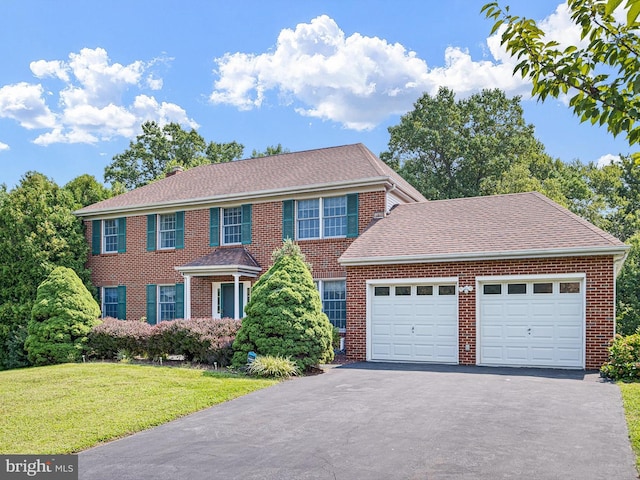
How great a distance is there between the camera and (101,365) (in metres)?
14.8

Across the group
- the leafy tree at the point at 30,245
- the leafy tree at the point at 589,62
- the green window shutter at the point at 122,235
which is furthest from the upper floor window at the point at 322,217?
the leafy tree at the point at 589,62

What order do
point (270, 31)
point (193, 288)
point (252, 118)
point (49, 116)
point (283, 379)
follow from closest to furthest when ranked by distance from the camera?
point (283, 379)
point (270, 31)
point (193, 288)
point (252, 118)
point (49, 116)

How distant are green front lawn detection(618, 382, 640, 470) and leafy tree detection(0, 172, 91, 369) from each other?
19251mm

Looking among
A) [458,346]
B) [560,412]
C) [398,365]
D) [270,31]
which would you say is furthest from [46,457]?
[270,31]

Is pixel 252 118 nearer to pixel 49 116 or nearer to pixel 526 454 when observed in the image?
pixel 49 116

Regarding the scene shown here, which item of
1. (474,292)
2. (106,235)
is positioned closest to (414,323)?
(474,292)

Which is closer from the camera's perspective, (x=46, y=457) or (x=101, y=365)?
(x=46, y=457)

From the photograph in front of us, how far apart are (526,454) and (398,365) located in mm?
8091

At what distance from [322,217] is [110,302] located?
9.98 meters

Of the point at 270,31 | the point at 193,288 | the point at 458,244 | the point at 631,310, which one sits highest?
the point at 270,31

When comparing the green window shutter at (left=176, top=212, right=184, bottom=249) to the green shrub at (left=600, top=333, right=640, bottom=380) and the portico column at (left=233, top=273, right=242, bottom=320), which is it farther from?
the green shrub at (left=600, top=333, right=640, bottom=380)

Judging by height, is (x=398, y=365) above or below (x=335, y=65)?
below

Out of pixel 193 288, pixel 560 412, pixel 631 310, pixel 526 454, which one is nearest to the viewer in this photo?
pixel 526 454

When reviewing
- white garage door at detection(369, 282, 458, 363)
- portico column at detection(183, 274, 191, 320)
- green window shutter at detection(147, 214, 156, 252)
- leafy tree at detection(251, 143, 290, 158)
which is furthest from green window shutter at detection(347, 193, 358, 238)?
leafy tree at detection(251, 143, 290, 158)
